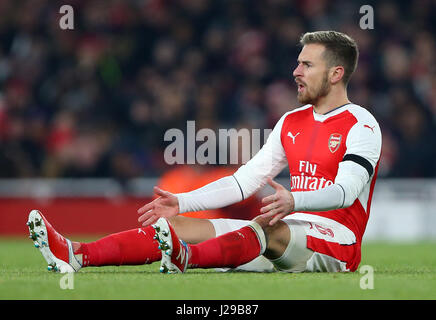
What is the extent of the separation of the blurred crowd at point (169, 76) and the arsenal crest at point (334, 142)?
21.5 ft

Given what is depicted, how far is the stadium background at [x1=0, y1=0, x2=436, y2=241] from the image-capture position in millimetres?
11602

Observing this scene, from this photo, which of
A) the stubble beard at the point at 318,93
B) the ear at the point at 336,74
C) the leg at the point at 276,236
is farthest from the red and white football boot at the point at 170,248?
the ear at the point at 336,74

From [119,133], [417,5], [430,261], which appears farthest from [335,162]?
[417,5]

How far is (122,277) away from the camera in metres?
4.68

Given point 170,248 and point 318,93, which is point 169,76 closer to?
point 318,93

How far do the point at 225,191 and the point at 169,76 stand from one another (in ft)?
26.2

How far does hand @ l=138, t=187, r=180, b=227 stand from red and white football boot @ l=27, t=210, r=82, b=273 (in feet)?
1.54

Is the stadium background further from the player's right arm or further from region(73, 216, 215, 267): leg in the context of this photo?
region(73, 216, 215, 267): leg

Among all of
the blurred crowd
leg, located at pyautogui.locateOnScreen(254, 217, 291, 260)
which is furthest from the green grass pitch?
the blurred crowd

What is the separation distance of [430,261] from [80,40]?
8.30m

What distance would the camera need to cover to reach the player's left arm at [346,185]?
14.6 feet

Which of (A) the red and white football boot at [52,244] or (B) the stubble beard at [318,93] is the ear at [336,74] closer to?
(B) the stubble beard at [318,93]

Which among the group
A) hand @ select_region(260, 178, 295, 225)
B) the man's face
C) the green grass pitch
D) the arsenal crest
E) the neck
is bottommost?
the green grass pitch

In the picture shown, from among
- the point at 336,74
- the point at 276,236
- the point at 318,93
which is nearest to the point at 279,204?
the point at 276,236
